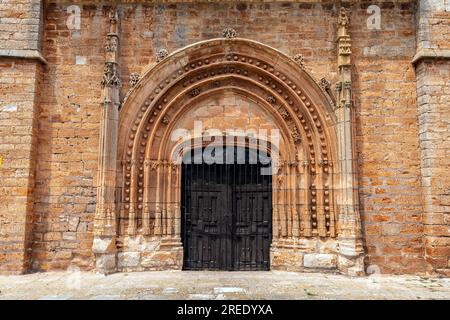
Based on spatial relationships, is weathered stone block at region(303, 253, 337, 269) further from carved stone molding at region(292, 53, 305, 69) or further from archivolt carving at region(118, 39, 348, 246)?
carved stone molding at region(292, 53, 305, 69)

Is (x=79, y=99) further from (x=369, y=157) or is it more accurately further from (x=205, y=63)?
(x=369, y=157)

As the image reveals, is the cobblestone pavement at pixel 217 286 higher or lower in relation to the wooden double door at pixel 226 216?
lower

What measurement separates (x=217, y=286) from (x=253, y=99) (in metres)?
3.25

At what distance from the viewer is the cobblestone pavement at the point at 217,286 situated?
4.76 m

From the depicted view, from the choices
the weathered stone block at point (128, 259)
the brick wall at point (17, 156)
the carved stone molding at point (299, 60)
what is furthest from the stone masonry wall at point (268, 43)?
the weathered stone block at point (128, 259)

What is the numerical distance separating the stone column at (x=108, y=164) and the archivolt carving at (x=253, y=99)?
0.19 metres

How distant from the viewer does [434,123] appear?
6.09m

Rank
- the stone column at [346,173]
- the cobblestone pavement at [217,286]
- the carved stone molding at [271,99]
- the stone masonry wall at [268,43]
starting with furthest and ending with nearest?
the carved stone molding at [271,99], the stone masonry wall at [268,43], the stone column at [346,173], the cobblestone pavement at [217,286]

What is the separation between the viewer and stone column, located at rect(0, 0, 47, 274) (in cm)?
595

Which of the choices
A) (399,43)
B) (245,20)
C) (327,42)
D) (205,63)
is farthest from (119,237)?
(399,43)

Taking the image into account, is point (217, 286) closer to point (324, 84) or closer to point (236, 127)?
point (236, 127)

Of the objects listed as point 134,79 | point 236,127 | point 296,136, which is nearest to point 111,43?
point 134,79

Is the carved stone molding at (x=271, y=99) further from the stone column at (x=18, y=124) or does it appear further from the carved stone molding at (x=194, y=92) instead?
the stone column at (x=18, y=124)

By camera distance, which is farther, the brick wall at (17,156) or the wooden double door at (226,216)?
the wooden double door at (226,216)
